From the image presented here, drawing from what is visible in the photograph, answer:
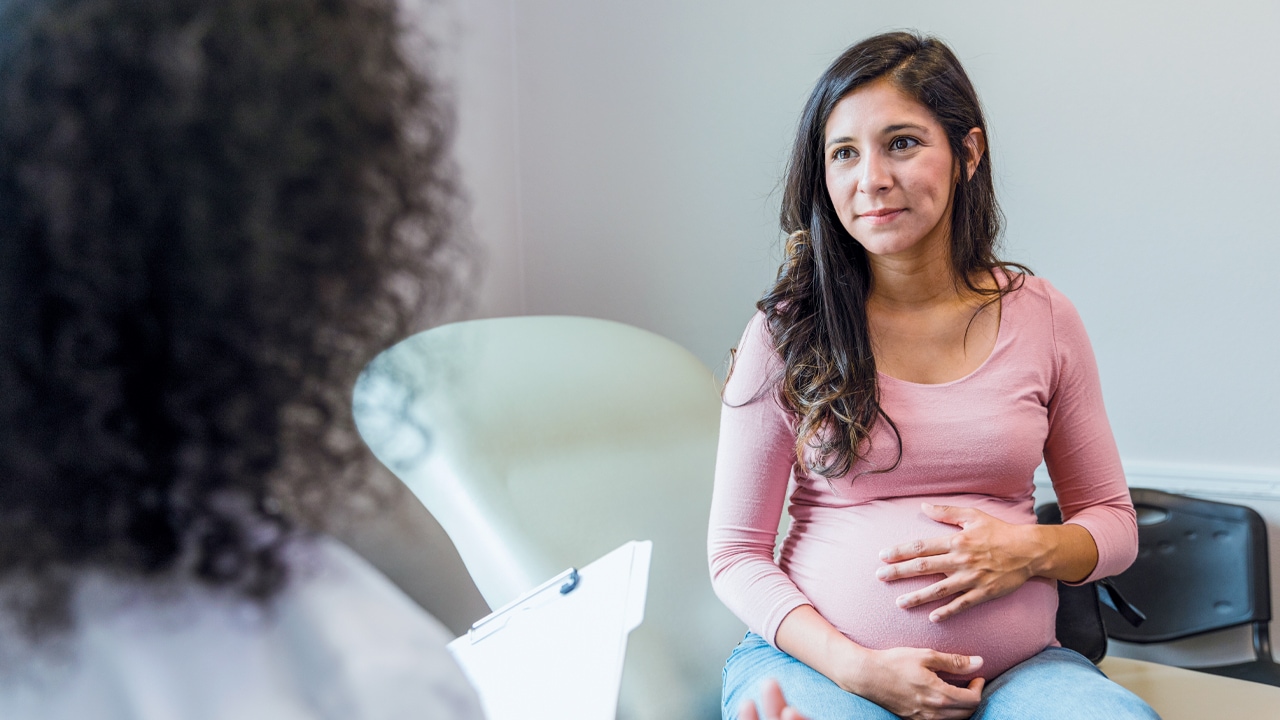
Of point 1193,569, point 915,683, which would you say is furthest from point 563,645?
point 1193,569

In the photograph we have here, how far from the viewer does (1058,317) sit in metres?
1.09

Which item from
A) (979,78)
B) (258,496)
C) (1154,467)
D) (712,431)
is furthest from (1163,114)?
(258,496)

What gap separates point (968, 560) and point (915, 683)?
0.48ft

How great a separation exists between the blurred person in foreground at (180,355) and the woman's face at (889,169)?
0.74 metres

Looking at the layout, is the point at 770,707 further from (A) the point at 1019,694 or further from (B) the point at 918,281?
(B) the point at 918,281

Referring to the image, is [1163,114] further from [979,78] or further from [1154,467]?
[1154,467]

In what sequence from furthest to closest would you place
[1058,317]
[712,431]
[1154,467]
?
[1154,467], [712,431], [1058,317]

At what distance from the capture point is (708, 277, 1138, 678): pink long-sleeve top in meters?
0.96

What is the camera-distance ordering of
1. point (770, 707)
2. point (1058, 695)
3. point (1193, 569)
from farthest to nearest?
point (1193, 569), point (1058, 695), point (770, 707)

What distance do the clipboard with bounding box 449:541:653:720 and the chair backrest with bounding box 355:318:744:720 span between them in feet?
0.67

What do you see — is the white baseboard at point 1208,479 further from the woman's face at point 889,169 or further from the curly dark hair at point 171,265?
the curly dark hair at point 171,265

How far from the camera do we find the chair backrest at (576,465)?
45.4 inches

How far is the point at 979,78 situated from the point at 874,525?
1083mm

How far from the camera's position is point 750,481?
3.46 ft
